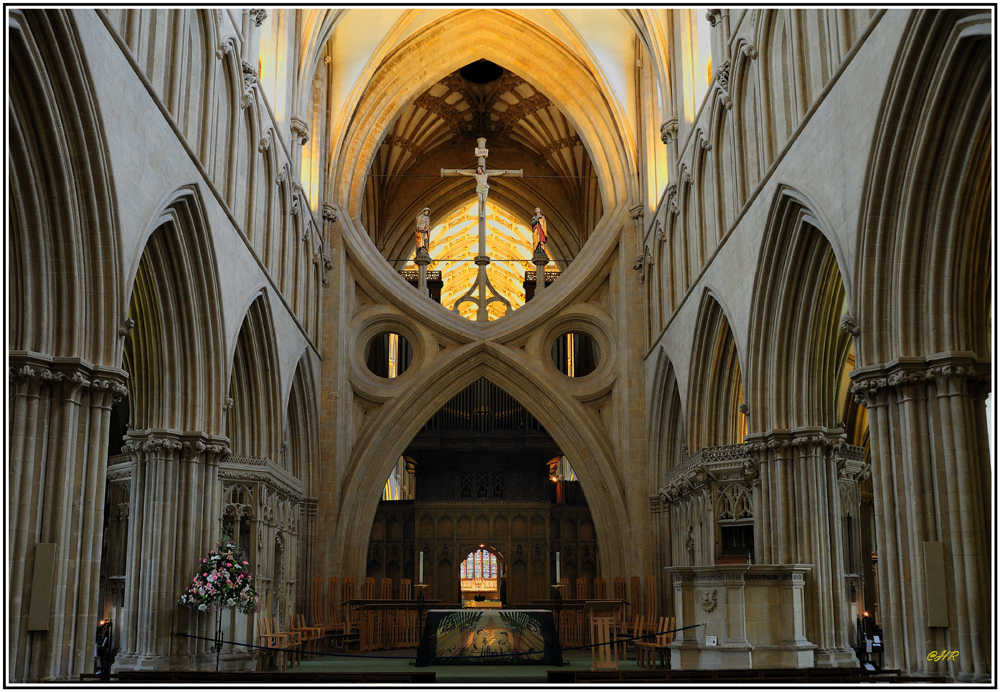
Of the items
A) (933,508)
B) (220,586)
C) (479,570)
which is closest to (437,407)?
(479,570)

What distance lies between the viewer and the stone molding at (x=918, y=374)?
9602 mm

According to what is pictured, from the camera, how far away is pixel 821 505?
13508 millimetres

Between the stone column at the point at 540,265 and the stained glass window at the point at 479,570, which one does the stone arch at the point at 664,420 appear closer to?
the stone column at the point at 540,265

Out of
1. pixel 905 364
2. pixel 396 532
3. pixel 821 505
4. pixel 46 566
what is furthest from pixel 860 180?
→ pixel 396 532

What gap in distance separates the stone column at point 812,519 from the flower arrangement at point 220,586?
6.86 meters

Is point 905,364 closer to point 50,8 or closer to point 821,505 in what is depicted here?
point 821,505

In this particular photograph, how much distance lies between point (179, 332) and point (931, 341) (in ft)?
29.3

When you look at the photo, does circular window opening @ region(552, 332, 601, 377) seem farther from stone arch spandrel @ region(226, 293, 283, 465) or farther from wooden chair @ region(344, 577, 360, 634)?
stone arch spandrel @ region(226, 293, 283, 465)

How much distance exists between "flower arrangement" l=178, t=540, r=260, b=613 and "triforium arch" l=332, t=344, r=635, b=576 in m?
7.97

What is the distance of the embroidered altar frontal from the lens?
14367mm

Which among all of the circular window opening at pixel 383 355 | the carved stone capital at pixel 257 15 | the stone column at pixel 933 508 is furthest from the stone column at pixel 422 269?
the stone column at pixel 933 508

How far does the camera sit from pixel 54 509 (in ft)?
30.6

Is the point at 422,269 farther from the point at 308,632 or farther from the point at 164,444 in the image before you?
the point at 164,444

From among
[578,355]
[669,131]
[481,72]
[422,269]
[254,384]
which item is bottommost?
[254,384]
